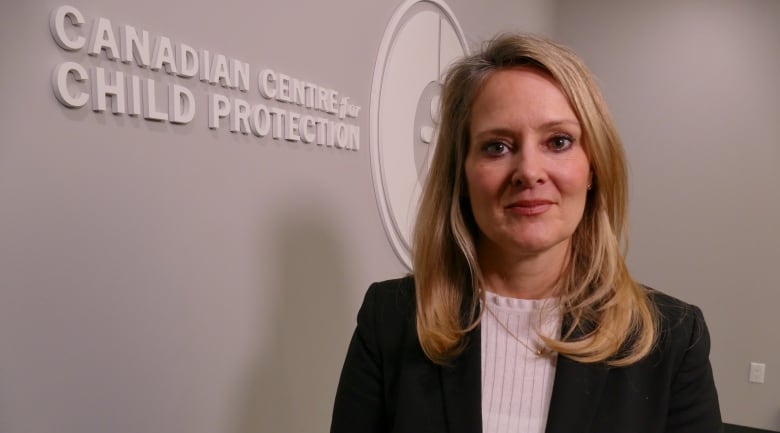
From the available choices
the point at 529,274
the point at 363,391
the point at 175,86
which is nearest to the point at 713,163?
the point at 529,274

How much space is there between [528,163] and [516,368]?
1.27ft

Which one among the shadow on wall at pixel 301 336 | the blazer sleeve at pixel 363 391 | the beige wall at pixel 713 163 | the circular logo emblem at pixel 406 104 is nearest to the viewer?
the blazer sleeve at pixel 363 391

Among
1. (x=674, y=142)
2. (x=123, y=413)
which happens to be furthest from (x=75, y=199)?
(x=674, y=142)

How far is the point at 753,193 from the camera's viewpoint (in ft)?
9.91

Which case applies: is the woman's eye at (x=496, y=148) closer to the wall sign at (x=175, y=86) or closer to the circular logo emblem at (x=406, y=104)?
the wall sign at (x=175, y=86)

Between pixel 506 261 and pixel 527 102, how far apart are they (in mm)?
322

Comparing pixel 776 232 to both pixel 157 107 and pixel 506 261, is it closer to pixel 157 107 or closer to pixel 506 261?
pixel 506 261

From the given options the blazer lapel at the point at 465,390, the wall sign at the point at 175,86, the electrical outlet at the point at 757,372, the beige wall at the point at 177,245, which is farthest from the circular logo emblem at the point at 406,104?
the electrical outlet at the point at 757,372

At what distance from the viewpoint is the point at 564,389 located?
0.84 m

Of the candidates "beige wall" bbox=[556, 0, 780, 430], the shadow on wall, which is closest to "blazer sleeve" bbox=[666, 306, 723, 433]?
the shadow on wall

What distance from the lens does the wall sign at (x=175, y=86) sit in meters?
0.81

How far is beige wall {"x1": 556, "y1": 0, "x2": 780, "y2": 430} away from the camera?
299 cm

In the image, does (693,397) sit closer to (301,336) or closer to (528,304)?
(528,304)

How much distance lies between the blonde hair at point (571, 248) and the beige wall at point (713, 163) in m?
2.63
